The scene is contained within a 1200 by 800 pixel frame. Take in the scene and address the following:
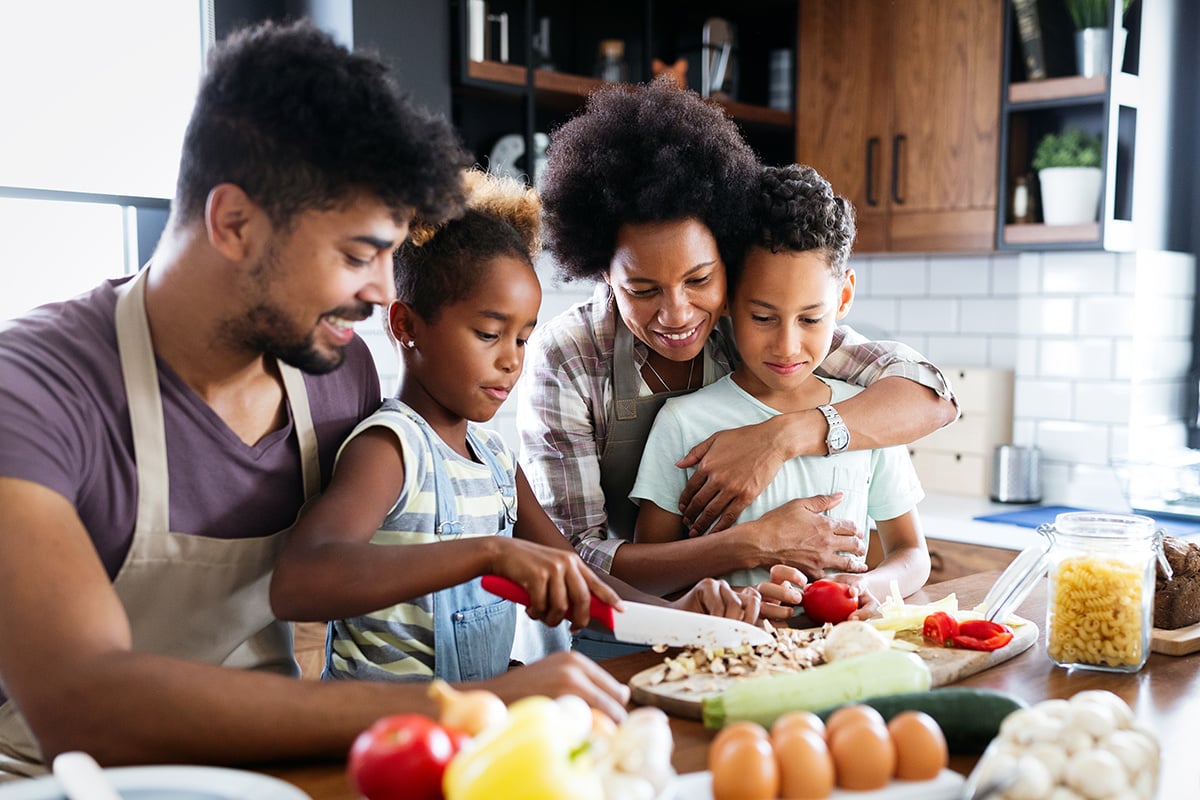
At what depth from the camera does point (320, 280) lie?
1168mm

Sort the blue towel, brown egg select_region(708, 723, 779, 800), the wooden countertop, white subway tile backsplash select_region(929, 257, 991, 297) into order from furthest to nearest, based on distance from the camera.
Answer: white subway tile backsplash select_region(929, 257, 991, 297) → the blue towel → the wooden countertop → brown egg select_region(708, 723, 779, 800)

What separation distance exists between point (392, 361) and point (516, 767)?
249cm

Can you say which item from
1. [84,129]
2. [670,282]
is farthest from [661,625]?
[84,129]

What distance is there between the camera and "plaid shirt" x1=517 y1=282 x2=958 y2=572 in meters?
1.86

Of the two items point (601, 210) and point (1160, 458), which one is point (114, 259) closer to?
point (601, 210)

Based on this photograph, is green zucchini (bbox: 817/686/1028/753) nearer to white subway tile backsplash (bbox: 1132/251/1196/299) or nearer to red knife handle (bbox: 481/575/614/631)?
red knife handle (bbox: 481/575/614/631)

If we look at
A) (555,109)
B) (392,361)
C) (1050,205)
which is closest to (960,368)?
(1050,205)

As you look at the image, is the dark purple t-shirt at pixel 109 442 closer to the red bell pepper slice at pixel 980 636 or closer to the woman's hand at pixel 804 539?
the woman's hand at pixel 804 539

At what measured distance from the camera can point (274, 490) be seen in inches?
54.2

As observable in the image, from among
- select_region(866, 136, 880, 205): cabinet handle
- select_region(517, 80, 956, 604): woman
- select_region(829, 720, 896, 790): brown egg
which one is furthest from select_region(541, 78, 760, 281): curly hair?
select_region(866, 136, 880, 205): cabinet handle

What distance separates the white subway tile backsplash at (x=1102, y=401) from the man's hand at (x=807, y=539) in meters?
1.92

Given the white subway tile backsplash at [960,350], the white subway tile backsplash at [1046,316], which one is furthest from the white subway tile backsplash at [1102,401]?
the white subway tile backsplash at [960,350]

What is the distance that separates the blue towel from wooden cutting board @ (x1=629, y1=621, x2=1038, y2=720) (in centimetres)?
168

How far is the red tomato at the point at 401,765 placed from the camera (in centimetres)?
77
